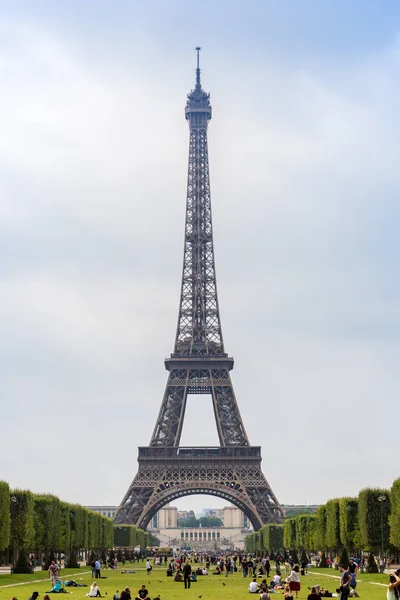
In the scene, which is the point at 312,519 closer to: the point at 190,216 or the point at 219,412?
the point at 219,412

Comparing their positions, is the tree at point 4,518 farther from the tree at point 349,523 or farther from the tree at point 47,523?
the tree at point 349,523

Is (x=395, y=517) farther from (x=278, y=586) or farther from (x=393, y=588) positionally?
(x=393, y=588)

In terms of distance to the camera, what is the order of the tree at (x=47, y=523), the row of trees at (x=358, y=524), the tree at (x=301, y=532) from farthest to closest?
1. the tree at (x=301, y=532)
2. the tree at (x=47, y=523)
3. the row of trees at (x=358, y=524)

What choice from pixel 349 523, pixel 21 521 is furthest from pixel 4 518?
pixel 349 523

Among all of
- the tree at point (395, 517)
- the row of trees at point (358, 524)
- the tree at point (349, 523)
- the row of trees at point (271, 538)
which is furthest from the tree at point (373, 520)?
the row of trees at point (271, 538)

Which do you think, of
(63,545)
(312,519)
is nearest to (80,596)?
(63,545)

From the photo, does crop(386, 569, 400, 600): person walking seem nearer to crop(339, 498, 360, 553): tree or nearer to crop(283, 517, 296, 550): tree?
crop(339, 498, 360, 553): tree
